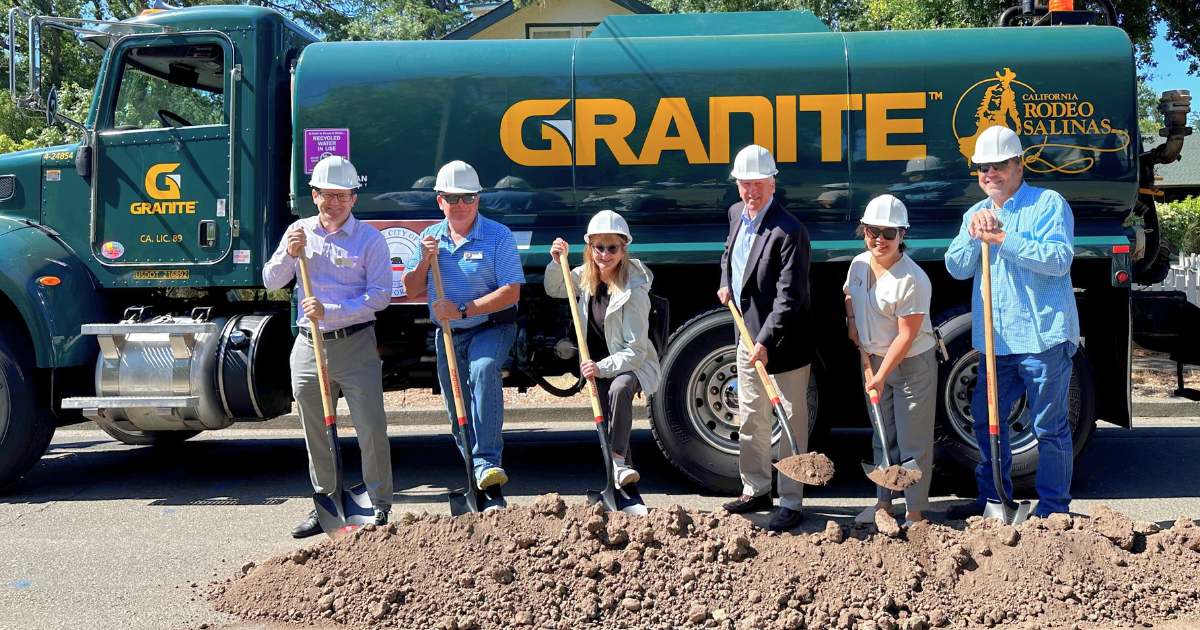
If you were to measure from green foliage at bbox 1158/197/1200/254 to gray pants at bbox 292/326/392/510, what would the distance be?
55.1ft

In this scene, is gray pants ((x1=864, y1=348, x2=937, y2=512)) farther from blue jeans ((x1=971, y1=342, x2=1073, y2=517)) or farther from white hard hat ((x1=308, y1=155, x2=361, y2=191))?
white hard hat ((x1=308, y1=155, x2=361, y2=191))

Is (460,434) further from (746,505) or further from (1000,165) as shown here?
(1000,165)

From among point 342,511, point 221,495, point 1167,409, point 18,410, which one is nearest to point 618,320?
point 342,511

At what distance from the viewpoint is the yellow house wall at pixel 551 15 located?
21188mm

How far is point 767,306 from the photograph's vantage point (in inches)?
195

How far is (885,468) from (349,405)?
286cm

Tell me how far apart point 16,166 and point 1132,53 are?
7335 millimetres

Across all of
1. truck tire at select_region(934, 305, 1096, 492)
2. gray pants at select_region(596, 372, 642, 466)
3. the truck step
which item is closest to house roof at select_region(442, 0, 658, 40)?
the truck step

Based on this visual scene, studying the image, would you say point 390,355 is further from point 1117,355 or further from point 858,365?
point 1117,355

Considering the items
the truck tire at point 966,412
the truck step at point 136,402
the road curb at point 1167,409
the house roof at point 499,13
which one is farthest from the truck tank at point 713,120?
the house roof at point 499,13

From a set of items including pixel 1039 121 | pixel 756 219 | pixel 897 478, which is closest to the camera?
pixel 897 478

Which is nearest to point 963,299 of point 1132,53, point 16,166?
point 1132,53

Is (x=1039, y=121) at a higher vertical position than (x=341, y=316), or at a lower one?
higher

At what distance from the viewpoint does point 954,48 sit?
19.1ft
